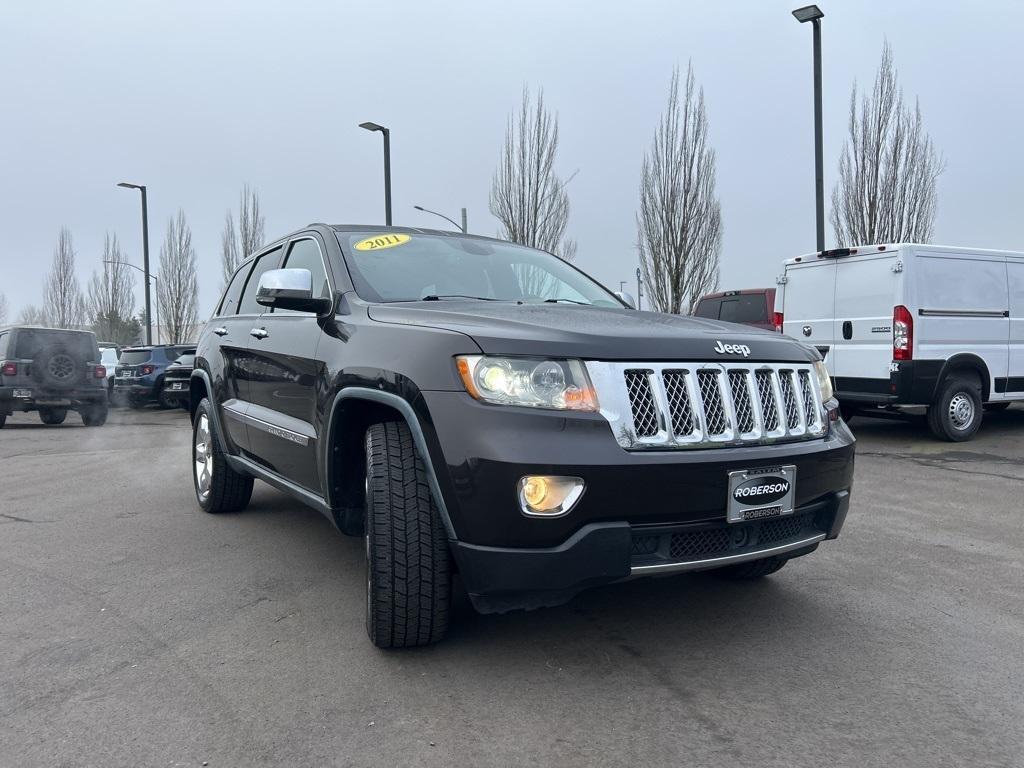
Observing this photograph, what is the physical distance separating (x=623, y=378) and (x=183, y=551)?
9.78 ft

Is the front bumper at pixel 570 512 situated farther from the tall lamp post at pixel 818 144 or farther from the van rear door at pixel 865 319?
the tall lamp post at pixel 818 144

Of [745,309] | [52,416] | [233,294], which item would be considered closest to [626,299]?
[233,294]

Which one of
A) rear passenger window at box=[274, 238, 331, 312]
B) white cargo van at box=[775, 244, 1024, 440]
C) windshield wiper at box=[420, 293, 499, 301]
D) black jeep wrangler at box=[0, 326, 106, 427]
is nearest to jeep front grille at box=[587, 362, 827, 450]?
windshield wiper at box=[420, 293, 499, 301]

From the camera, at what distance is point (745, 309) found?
12.5 m

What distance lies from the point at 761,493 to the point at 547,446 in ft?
2.66

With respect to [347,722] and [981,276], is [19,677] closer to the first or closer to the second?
[347,722]

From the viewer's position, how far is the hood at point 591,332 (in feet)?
9.01

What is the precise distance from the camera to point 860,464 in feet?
24.8

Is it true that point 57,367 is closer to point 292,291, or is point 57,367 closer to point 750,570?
point 292,291

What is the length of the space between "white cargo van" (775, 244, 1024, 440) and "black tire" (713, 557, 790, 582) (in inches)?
207

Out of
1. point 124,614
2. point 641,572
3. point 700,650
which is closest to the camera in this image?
point 641,572

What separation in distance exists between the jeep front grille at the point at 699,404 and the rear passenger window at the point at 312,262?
1.65 m

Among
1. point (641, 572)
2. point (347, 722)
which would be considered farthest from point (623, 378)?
point (347, 722)

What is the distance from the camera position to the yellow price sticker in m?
4.04
